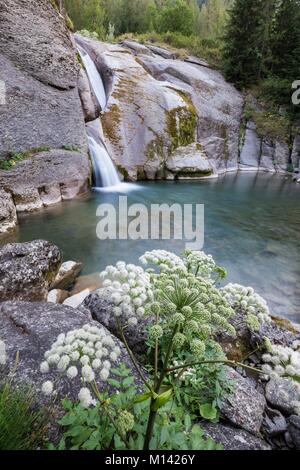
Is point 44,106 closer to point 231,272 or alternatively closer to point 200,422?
point 231,272

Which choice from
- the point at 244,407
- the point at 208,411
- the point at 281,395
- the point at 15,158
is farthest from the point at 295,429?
the point at 15,158

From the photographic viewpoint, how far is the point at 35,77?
30.3 ft

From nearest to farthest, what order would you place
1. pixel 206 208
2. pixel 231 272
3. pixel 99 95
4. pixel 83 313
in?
pixel 83 313
pixel 231 272
pixel 206 208
pixel 99 95

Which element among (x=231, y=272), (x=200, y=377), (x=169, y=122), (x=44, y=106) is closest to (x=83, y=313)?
(x=200, y=377)

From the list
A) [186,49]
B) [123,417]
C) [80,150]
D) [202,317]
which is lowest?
[123,417]

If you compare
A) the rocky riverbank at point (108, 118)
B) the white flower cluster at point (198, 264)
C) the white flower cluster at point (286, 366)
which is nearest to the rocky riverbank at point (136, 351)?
the white flower cluster at point (286, 366)

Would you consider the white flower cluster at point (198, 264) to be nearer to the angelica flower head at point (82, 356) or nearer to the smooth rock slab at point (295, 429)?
the angelica flower head at point (82, 356)

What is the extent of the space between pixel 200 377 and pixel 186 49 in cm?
3097

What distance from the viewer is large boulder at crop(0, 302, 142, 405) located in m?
2.11

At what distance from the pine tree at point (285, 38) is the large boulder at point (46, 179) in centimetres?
2058

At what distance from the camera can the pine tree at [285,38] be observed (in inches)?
880

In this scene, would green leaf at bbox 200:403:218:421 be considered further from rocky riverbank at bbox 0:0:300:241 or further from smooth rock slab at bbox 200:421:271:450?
rocky riverbank at bbox 0:0:300:241

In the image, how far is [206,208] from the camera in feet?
38.5

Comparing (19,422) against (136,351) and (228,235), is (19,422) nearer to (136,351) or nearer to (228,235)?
(136,351)
